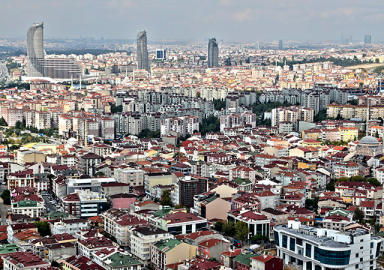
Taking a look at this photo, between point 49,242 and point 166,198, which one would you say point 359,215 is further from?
point 49,242

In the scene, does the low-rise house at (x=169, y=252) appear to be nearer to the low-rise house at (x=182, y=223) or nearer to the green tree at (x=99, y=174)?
the low-rise house at (x=182, y=223)

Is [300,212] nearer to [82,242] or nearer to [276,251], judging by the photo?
[276,251]

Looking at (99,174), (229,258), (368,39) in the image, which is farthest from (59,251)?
(368,39)

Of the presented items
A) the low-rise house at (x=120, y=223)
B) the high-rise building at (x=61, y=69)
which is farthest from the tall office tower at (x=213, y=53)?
the low-rise house at (x=120, y=223)

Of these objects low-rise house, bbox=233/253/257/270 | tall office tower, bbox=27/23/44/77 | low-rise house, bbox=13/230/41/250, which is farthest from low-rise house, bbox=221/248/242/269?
tall office tower, bbox=27/23/44/77

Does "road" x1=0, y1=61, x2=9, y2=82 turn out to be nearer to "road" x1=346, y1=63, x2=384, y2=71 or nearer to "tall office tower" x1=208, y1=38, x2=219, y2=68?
"tall office tower" x1=208, y1=38, x2=219, y2=68
